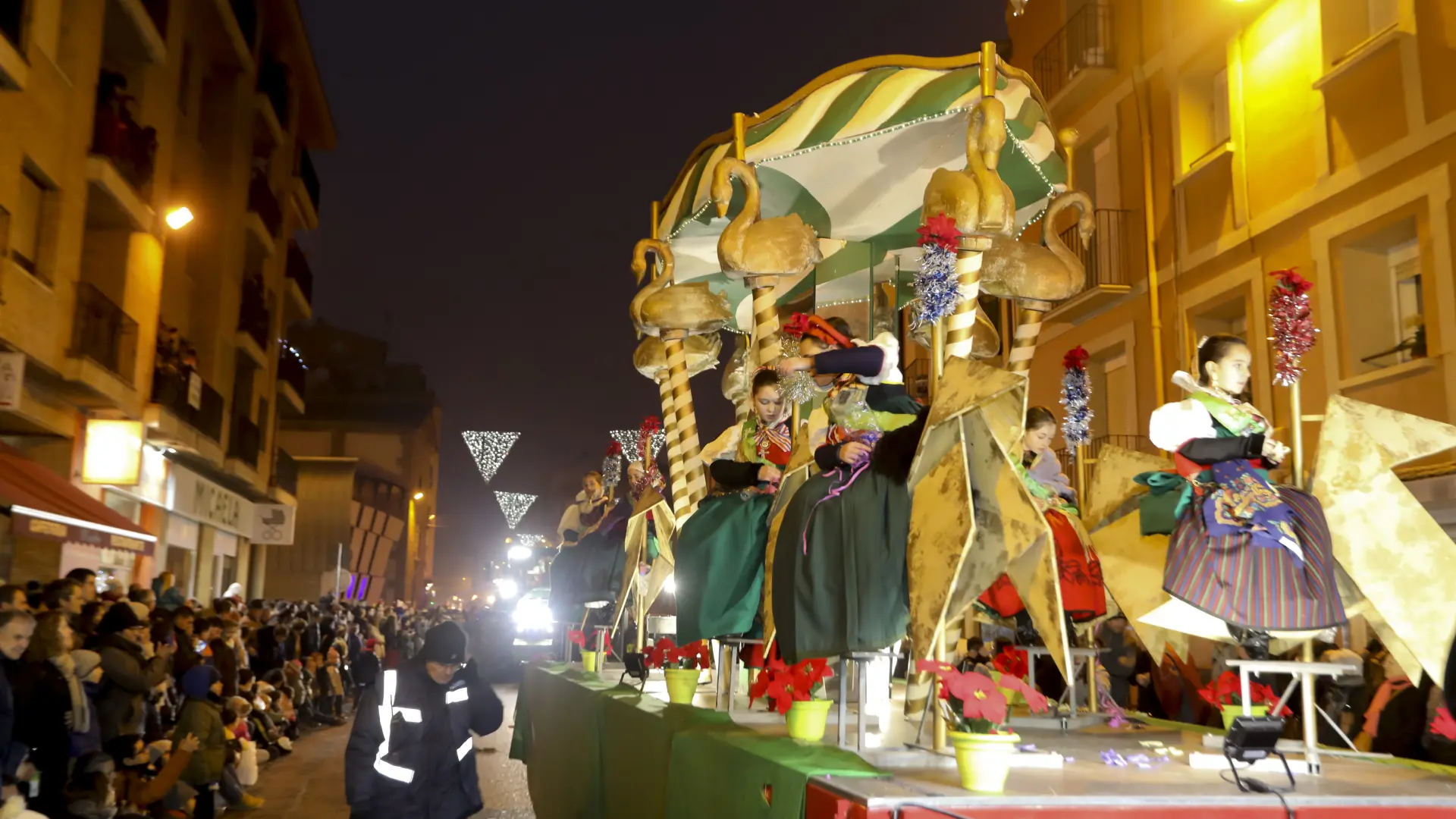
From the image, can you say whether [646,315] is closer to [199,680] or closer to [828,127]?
[828,127]

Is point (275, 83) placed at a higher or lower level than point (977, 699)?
higher

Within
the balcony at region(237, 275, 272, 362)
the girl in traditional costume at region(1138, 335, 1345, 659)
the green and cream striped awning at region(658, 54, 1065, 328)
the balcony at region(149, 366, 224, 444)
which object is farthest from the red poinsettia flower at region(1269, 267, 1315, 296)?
the balcony at region(237, 275, 272, 362)

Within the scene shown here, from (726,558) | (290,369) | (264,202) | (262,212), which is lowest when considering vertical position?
(726,558)

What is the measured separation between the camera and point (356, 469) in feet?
Answer: 149

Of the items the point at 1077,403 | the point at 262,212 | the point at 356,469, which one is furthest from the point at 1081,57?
the point at 356,469

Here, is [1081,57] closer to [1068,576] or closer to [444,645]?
[1068,576]

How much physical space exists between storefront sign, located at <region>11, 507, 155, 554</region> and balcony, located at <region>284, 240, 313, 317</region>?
16765 millimetres

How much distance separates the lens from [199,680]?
31.8 feet

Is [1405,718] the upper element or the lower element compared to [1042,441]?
lower

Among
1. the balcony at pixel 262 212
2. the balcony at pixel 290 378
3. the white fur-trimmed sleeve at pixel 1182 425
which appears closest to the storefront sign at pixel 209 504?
the balcony at pixel 290 378

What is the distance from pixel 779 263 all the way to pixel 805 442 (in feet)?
4.20

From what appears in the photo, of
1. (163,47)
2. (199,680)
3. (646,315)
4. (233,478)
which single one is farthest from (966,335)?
(233,478)

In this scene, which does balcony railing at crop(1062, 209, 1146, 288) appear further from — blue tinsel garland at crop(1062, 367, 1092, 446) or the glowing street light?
the glowing street light

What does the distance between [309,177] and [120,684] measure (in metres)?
24.5
